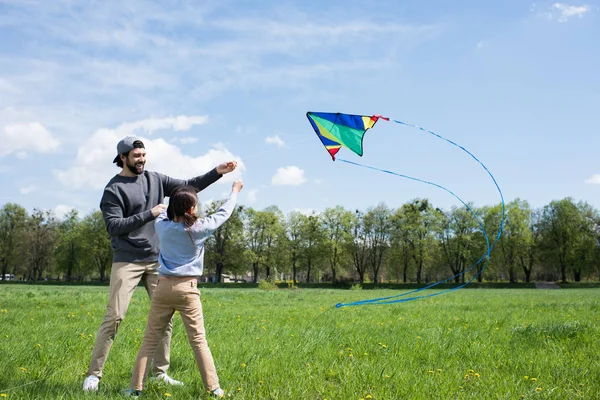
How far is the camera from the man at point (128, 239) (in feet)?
14.8

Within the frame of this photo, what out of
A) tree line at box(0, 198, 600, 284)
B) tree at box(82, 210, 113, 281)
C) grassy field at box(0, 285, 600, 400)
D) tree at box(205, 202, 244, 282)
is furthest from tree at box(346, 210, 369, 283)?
grassy field at box(0, 285, 600, 400)

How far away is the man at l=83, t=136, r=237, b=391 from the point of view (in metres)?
4.51

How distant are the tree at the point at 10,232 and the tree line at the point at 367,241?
12 centimetres

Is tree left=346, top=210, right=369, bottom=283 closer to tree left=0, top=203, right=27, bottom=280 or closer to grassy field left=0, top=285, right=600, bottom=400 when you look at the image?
tree left=0, top=203, right=27, bottom=280

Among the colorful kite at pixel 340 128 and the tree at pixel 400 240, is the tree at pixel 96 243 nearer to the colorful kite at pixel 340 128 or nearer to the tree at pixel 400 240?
the tree at pixel 400 240

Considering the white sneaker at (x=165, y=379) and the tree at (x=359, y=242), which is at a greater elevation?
the tree at (x=359, y=242)

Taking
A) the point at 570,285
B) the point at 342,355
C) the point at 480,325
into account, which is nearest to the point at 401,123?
the point at 342,355

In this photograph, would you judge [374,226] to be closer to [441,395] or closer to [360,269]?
[360,269]

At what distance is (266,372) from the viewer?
4.76m

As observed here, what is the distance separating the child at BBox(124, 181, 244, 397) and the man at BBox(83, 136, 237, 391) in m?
0.40

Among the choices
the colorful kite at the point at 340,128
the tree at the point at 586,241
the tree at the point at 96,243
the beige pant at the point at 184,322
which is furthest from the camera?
the tree at the point at 96,243

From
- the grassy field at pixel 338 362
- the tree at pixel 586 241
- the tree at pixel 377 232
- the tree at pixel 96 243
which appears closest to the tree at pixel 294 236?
the tree at pixel 377 232

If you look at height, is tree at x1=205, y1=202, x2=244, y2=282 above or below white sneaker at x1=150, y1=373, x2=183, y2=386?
above

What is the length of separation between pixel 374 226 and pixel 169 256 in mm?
62742
